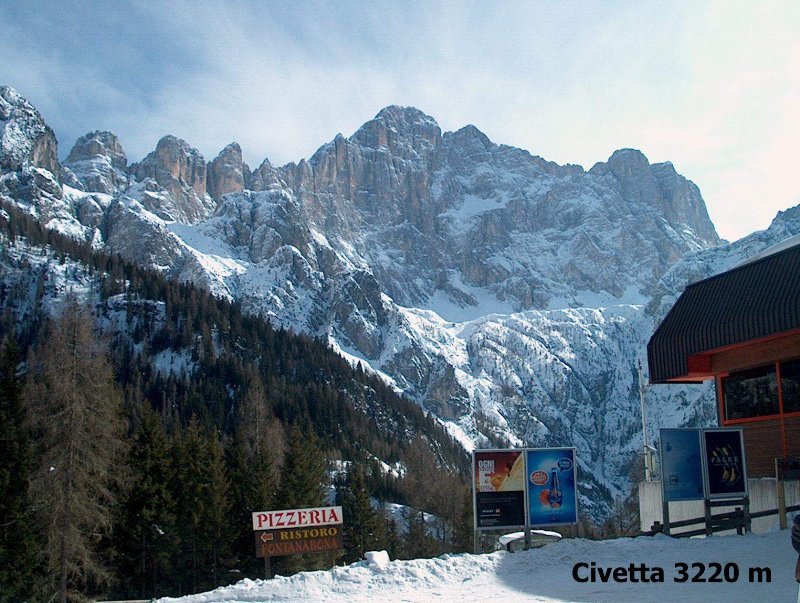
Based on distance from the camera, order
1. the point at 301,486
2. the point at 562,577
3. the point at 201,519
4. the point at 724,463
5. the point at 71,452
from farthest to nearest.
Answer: the point at 301,486
the point at 201,519
the point at 71,452
the point at 724,463
the point at 562,577

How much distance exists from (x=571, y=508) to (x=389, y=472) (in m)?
93.9

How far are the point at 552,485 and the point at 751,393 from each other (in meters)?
9.28

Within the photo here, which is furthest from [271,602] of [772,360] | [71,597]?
[71,597]

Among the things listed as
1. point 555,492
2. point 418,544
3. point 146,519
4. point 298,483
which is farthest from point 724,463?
point 418,544

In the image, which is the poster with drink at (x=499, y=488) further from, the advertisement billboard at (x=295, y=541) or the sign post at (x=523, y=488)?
the advertisement billboard at (x=295, y=541)

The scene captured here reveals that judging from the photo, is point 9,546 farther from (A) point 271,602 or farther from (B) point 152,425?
(A) point 271,602

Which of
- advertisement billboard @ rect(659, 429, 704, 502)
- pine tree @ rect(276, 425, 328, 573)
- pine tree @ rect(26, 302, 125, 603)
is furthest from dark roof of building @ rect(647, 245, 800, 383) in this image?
pine tree @ rect(276, 425, 328, 573)

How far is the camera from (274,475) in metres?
54.3

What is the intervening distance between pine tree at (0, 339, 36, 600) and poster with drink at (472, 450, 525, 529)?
66.9 ft

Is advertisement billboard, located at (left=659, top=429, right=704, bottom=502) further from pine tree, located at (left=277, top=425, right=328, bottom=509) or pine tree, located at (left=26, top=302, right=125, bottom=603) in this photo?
pine tree, located at (left=277, top=425, right=328, bottom=509)

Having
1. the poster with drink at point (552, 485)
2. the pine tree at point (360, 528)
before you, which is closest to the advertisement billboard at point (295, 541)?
the poster with drink at point (552, 485)

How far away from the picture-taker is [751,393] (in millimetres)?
24656

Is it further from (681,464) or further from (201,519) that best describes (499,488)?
(201,519)

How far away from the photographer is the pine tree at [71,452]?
100 feet
